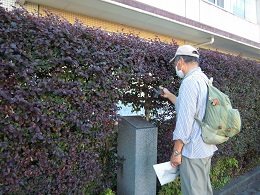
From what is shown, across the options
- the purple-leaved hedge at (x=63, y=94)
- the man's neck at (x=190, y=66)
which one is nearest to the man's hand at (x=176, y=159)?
the purple-leaved hedge at (x=63, y=94)

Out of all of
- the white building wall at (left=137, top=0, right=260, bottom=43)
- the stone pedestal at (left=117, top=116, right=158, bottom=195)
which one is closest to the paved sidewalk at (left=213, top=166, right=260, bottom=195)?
the stone pedestal at (left=117, top=116, right=158, bottom=195)

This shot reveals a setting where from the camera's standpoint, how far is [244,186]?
14.1 feet

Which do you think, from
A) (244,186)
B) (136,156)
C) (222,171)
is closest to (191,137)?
(136,156)

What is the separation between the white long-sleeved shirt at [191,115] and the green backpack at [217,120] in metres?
0.05

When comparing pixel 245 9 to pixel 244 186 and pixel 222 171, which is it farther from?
pixel 222 171

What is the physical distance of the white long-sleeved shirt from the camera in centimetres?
206

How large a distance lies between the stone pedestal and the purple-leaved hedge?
18 cm

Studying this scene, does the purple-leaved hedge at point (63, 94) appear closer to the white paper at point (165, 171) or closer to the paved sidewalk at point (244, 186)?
the white paper at point (165, 171)

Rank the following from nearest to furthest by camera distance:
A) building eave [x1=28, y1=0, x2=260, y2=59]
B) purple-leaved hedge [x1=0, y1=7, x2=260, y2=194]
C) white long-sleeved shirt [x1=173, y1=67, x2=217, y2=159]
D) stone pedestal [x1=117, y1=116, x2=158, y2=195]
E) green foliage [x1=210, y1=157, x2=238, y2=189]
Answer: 1. purple-leaved hedge [x1=0, y1=7, x2=260, y2=194]
2. white long-sleeved shirt [x1=173, y1=67, x2=217, y2=159]
3. stone pedestal [x1=117, y1=116, x2=158, y2=195]
4. green foliage [x1=210, y1=157, x2=238, y2=189]
5. building eave [x1=28, y1=0, x2=260, y2=59]

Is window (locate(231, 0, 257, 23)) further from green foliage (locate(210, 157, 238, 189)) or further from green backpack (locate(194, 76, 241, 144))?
green backpack (locate(194, 76, 241, 144))

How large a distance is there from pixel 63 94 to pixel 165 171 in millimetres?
1281

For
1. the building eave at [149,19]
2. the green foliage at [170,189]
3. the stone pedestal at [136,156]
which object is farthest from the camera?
the building eave at [149,19]

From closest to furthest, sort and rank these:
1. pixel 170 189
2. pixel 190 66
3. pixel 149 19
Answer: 1. pixel 190 66
2. pixel 170 189
3. pixel 149 19

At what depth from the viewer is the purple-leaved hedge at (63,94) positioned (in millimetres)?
1863
